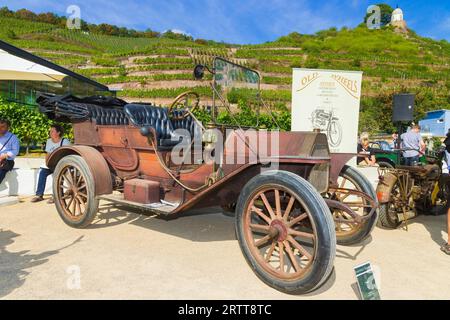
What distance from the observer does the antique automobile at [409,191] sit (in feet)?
14.6

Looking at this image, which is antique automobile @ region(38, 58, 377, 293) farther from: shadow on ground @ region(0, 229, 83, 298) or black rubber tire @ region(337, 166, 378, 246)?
shadow on ground @ region(0, 229, 83, 298)

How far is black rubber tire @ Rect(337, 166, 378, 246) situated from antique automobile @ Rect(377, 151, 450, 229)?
0.77 meters

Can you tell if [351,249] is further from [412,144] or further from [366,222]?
[412,144]

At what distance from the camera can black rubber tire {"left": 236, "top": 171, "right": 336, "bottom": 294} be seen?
237 cm

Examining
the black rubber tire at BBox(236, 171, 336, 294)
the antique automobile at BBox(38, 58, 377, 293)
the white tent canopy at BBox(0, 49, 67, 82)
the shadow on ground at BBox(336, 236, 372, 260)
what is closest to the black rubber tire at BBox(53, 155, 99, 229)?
the antique automobile at BBox(38, 58, 377, 293)

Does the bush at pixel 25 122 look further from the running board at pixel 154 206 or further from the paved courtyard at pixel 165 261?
the running board at pixel 154 206

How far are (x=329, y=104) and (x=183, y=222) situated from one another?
4.75 meters

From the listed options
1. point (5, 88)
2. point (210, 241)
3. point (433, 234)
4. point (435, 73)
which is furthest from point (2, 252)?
point (435, 73)

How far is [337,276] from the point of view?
9.66ft

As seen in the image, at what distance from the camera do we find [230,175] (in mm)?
2930

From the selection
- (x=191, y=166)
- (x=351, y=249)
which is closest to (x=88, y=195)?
(x=191, y=166)

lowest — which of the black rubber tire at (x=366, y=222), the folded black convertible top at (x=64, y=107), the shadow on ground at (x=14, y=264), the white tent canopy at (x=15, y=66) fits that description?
the shadow on ground at (x=14, y=264)

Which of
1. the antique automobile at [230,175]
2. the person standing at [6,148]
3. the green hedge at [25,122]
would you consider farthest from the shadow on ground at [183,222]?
the green hedge at [25,122]

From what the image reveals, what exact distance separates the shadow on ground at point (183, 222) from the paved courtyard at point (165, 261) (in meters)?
0.01
